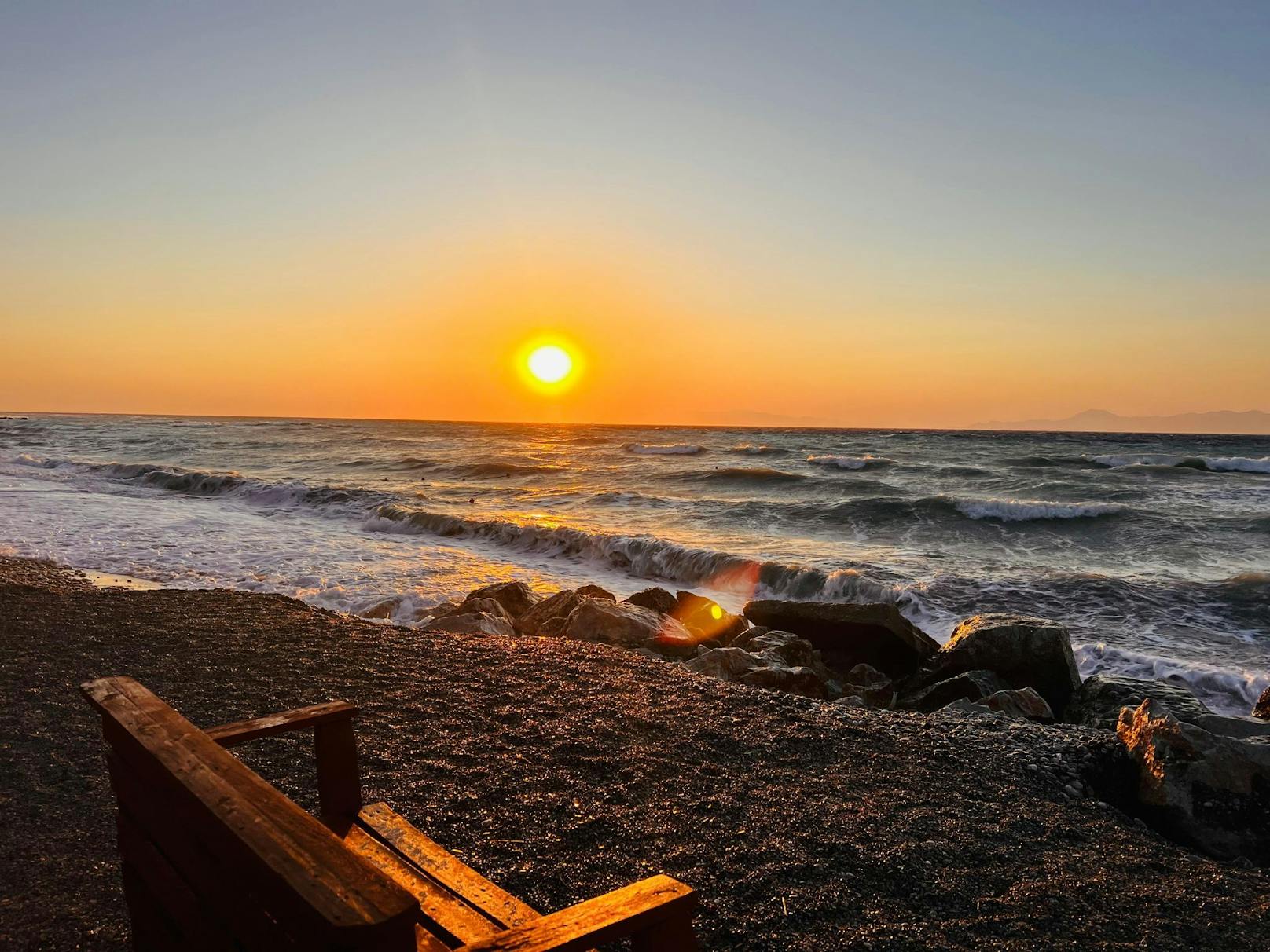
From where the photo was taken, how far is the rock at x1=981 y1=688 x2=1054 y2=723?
6.73 metres

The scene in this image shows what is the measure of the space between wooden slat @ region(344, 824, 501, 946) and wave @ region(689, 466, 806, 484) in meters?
30.8

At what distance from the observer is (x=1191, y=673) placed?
28.7ft

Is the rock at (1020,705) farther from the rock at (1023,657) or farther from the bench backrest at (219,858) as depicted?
the bench backrest at (219,858)

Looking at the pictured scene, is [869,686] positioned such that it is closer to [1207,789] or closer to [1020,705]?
[1020,705]

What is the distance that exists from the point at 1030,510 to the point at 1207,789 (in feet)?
67.1

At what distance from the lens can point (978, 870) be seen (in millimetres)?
3867

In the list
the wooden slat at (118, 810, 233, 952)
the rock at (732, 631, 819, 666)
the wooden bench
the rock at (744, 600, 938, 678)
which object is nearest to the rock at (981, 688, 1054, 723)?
the rock at (744, 600, 938, 678)

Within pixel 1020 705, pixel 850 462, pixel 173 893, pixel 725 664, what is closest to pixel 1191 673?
pixel 1020 705

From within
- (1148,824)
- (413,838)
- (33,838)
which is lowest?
(1148,824)

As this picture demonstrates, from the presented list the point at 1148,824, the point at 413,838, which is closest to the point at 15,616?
the point at 413,838

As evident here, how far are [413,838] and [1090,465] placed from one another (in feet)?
149

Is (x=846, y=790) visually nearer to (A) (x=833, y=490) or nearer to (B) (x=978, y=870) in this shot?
(B) (x=978, y=870)

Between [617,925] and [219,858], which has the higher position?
[219,858]

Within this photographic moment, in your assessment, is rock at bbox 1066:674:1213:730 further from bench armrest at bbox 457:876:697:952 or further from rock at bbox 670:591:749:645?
bench armrest at bbox 457:876:697:952
